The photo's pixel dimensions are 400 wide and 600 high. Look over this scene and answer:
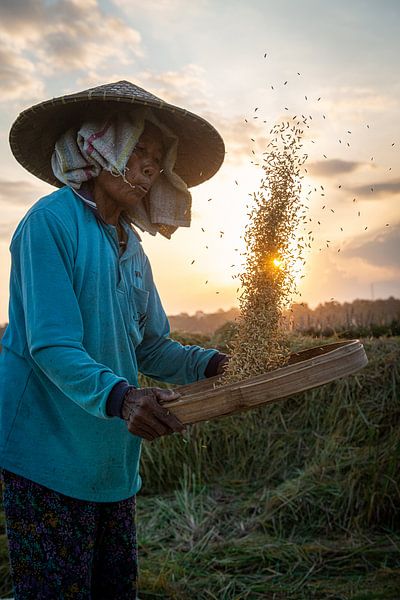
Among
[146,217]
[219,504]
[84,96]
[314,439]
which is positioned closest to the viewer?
[84,96]

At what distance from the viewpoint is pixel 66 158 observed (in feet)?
5.78

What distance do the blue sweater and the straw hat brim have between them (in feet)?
1.00

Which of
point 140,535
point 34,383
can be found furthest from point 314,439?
point 34,383

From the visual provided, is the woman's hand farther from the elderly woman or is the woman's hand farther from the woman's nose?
the woman's nose

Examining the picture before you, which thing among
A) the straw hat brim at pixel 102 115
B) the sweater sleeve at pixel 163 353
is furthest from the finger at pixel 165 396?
the straw hat brim at pixel 102 115

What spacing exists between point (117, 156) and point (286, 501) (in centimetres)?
246

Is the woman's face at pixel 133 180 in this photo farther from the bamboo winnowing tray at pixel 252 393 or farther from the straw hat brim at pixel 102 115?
the bamboo winnowing tray at pixel 252 393

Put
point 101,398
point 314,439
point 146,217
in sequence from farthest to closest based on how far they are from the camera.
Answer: point 314,439 → point 146,217 → point 101,398

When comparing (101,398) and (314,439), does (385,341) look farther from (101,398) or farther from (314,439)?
(101,398)

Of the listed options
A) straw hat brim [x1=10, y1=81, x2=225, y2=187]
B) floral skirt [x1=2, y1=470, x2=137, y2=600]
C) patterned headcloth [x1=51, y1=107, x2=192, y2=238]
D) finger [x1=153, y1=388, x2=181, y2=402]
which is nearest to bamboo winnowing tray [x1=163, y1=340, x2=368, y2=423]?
finger [x1=153, y1=388, x2=181, y2=402]

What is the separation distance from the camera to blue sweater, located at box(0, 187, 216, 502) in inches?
56.2

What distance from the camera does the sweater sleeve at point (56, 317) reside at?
139cm

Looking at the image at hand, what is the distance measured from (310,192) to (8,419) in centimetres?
103

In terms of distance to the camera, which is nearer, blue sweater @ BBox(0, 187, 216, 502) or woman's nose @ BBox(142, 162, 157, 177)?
blue sweater @ BBox(0, 187, 216, 502)
